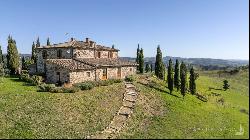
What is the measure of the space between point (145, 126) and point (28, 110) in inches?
548

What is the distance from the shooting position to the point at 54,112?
3653 centimetres

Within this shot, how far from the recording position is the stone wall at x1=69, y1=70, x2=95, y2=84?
160ft

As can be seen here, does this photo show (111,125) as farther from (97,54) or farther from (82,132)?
(97,54)

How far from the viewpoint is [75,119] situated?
3544cm

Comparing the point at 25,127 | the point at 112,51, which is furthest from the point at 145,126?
the point at 112,51

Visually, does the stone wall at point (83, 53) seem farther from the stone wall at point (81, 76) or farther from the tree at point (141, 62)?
the tree at point (141, 62)

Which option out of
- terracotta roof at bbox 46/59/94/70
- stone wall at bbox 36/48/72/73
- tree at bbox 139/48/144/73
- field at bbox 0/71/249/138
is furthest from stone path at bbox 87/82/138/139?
tree at bbox 139/48/144/73

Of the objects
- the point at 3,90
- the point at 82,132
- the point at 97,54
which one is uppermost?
the point at 97,54

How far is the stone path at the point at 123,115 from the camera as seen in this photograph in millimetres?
31969

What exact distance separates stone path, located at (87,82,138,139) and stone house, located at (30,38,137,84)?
19.8ft

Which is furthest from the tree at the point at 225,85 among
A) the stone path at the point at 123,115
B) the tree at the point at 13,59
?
the tree at the point at 13,59

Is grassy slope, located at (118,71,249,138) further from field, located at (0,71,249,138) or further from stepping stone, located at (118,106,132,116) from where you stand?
stepping stone, located at (118,106,132,116)

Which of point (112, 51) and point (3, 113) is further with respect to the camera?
point (112, 51)

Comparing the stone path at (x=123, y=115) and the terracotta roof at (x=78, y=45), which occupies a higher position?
the terracotta roof at (x=78, y=45)
